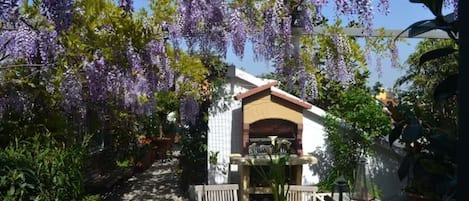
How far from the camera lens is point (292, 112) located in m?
4.84

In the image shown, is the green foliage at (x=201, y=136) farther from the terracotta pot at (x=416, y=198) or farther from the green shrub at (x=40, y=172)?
the terracotta pot at (x=416, y=198)

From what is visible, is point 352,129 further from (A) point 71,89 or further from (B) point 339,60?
(A) point 71,89

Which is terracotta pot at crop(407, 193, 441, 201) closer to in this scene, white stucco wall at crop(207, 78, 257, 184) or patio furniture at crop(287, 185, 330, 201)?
patio furniture at crop(287, 185, 330, 201)

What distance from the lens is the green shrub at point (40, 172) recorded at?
2.96 metres

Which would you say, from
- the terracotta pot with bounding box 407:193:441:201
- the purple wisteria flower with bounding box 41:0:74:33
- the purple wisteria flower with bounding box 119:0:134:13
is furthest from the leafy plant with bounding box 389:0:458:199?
the purple wisteria flower with bounding box 41:0:74:33

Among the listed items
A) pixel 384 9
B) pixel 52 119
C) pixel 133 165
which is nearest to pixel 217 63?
pixel 52 119

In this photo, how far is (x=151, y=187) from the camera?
624 cm

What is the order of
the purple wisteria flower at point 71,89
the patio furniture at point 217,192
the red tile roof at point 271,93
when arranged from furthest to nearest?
1. the red tile roof at point 271,93
2. the patio furniture at point 217,192
3. the purple wisteria flower at point 71,89

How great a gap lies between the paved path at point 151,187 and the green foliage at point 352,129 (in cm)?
185

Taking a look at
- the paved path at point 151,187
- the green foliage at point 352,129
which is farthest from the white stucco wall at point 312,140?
the paved path at point 151,187

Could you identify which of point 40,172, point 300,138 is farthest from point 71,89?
point 300,138

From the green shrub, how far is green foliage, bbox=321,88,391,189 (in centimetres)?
261

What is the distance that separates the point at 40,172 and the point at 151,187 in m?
3.09

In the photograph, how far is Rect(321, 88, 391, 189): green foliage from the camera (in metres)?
4.80
